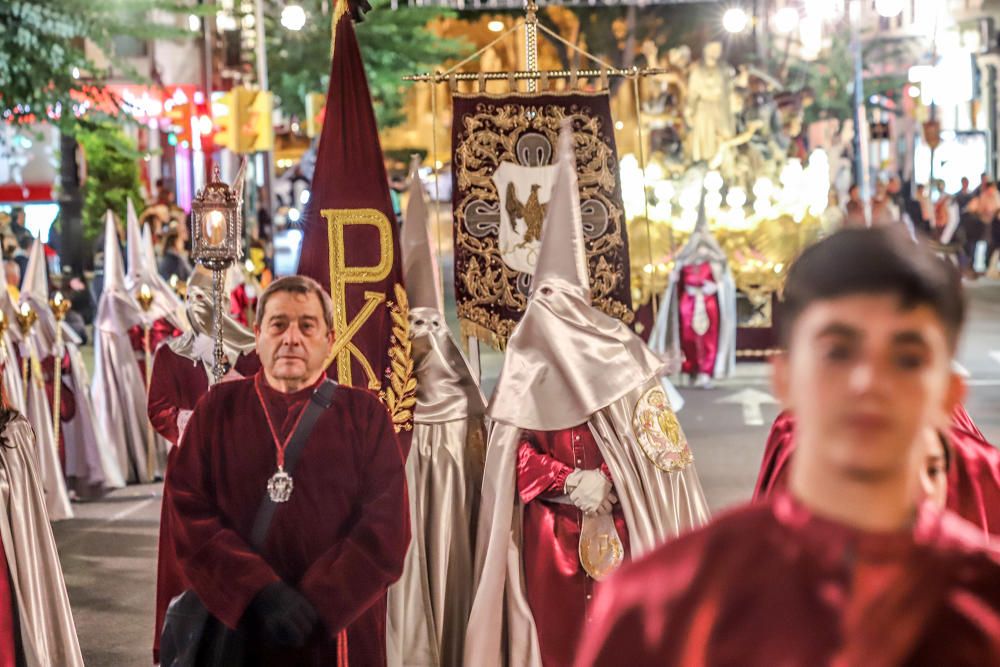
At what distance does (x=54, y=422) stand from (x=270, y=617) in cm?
828

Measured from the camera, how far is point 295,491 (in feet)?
14.7

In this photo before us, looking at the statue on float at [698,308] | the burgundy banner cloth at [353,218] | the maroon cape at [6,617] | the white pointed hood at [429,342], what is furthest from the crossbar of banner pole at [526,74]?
the statue on float at [698,308]

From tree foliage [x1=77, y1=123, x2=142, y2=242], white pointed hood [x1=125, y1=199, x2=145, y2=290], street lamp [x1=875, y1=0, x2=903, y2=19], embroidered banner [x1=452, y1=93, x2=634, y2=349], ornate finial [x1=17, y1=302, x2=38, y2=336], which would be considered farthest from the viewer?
tree foliage [x1=77, y1=123, x2=142, y2=242]

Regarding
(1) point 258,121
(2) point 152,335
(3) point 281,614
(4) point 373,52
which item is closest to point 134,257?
(2) point 152,335

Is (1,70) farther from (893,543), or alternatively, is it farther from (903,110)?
(903,110)

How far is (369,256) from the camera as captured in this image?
6598 mm

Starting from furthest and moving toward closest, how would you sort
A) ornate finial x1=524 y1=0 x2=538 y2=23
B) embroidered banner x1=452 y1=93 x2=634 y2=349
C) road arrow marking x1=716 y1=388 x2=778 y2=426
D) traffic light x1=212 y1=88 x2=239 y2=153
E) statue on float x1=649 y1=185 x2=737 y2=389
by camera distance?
traffic light x1=212 y1=88 x2=239 y2=153, statue on float x1=649 y1=185 x2=737 y2=389, road arrow marking x1=716 y1=388 x2=778 y2=426, ornate finial x1=524 y1=0 x2=538 y2=23, embroidered banner x1=452 y1=93 x2=634 y2=349

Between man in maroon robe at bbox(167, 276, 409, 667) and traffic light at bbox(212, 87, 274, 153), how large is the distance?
1911 cm

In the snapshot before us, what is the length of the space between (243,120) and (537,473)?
1839 cm

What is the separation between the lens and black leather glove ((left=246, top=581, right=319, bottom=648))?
168 inches

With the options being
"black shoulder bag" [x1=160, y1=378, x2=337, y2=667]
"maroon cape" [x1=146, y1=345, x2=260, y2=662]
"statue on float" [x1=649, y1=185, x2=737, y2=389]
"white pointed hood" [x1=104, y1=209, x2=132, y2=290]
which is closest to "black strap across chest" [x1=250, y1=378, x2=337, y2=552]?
"black shoulder bag" [x1=160, y1=378, x2=337, y2=667]

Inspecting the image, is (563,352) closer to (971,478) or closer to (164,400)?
(971,478)

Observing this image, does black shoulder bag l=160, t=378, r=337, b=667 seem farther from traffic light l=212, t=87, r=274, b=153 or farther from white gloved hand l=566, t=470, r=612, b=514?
traffic light l=212, t=87, r=274, b=153

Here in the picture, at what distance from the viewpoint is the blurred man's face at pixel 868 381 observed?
1.79 meters
